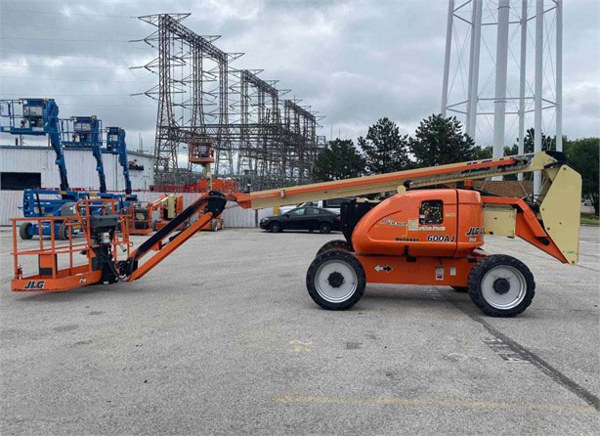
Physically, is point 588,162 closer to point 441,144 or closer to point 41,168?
point 441,144

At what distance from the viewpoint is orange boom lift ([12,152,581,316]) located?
738 centimetres

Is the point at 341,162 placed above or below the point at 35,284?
above

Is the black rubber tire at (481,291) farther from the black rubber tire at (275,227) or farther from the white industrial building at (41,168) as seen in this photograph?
the white industrial building at (41,168)

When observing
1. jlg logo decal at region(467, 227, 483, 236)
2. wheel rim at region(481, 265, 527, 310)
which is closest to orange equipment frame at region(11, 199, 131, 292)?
jlg logo decal at region(467, 227, 483, 236)

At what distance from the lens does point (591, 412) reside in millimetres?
4176

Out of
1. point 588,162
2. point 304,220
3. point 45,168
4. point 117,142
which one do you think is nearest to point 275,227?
point 304,220

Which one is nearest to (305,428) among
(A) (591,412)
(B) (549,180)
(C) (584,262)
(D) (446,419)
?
(D) (446,419)

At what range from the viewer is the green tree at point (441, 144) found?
110ft

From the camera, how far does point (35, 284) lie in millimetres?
8141

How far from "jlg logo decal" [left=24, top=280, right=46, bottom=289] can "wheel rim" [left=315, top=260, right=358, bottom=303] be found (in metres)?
4.65

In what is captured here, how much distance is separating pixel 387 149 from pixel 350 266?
30.2 m

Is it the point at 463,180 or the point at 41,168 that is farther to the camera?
the point at 41,168

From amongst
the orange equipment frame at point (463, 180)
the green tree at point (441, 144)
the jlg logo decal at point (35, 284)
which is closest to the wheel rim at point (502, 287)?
the orange equipment frame at point (463, 180)

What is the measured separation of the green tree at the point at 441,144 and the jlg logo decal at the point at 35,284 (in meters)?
29.5
